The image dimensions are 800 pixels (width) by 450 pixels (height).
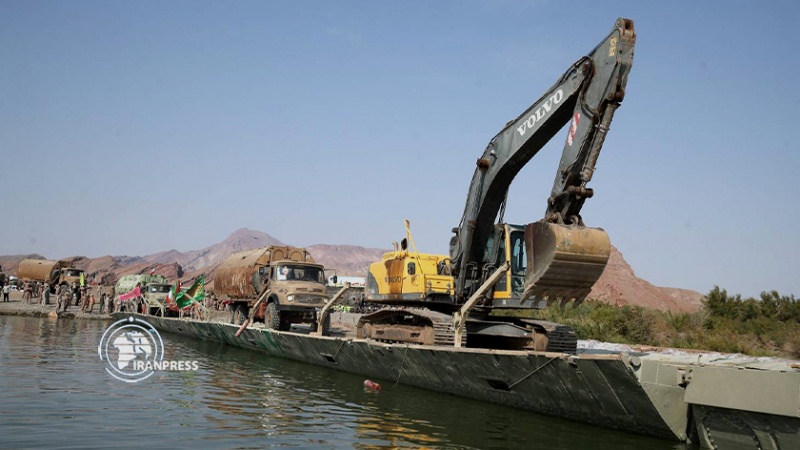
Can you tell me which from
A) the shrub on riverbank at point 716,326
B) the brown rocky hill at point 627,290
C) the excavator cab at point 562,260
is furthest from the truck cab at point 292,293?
the brown rocky hill at point 627,290

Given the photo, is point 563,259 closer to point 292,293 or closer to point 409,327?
point 409,327

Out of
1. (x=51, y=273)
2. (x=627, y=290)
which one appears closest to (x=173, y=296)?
(x=51, y=273)

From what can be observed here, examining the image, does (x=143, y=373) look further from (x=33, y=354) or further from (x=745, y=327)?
(x=745, y=327)

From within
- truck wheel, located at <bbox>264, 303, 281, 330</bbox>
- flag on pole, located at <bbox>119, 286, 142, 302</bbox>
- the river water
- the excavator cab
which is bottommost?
the river water

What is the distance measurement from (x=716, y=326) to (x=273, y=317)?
16397 mm

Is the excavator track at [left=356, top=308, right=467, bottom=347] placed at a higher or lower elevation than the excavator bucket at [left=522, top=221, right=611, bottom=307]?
lower

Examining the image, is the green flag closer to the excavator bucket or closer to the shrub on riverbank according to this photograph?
the shrub on riverbank

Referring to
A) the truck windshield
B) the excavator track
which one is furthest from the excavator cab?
the truck windshield

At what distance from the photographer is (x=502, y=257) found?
14570 millimetres

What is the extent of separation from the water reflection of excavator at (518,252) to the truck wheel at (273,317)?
20.6 ft

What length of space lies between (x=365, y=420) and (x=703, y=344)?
15.6 m

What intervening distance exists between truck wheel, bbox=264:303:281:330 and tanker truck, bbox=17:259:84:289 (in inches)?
1334

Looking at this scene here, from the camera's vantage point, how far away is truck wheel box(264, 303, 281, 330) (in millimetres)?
23781

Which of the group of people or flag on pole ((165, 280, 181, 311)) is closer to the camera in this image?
flag on pole ((165, 280, 181, 311))
